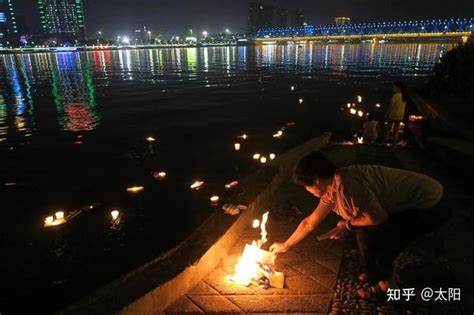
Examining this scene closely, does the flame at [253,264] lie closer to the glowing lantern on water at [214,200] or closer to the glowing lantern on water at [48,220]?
the glowing lantern on water at [214,200]

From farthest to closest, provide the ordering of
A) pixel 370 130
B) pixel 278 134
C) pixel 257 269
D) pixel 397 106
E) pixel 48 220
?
pixel 278 134
pixel 370 130
pixel 397 106
pixel 48 220
pixel 257 269

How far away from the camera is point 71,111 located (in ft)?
71.6

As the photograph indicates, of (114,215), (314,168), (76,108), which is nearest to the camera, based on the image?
(314,168)

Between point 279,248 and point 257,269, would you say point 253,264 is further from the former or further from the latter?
point 279,248

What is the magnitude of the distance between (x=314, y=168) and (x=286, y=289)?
6.50ft

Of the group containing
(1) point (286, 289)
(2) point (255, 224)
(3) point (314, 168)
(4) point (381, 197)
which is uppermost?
(3) point (314, 168)

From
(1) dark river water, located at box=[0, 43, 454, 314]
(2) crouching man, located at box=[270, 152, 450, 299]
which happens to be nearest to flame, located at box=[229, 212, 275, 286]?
(2) crouching man, located at box=[270, 152, 450, 299]

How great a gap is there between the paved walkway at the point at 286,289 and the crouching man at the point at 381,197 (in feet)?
3.82

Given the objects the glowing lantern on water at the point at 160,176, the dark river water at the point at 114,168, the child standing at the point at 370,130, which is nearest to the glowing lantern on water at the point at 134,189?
the dark river water at the point at 114,168

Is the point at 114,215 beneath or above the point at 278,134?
above

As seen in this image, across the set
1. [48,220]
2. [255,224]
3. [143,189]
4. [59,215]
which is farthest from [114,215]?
[255,224]

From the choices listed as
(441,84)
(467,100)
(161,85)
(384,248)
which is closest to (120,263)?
(384,248)

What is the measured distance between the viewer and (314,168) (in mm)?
3494

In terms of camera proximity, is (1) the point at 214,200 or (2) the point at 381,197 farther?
(1) the point at 214,200
